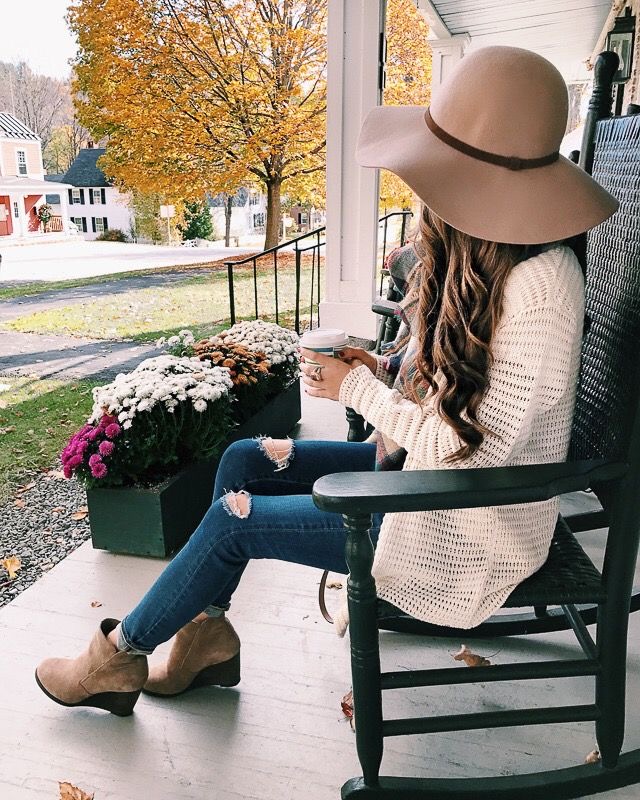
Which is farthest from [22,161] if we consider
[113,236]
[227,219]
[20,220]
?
[227,219]

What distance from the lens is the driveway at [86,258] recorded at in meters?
8.55

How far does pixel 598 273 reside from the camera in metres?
1.17

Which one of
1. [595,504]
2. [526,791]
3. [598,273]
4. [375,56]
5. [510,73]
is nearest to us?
[510,73]

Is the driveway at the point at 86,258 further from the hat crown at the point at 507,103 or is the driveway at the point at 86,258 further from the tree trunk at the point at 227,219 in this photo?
the hat crown at the point at 507,103

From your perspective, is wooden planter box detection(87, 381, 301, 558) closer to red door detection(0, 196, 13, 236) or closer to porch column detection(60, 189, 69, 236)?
red door detection(0, 196, 13, 236)

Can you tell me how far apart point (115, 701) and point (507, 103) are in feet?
3.74

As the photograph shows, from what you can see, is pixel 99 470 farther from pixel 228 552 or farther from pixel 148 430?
pixel 228 552

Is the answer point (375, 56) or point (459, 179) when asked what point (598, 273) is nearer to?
point (459, 179)

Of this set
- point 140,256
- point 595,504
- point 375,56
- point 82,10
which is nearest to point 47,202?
point 140,256

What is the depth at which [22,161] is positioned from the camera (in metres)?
6.86

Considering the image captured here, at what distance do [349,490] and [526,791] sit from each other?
1.90 feet

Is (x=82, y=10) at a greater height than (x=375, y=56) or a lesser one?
greater

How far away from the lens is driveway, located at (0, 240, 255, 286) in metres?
8.55

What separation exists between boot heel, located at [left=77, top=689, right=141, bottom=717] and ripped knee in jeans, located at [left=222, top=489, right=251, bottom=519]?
41cm
